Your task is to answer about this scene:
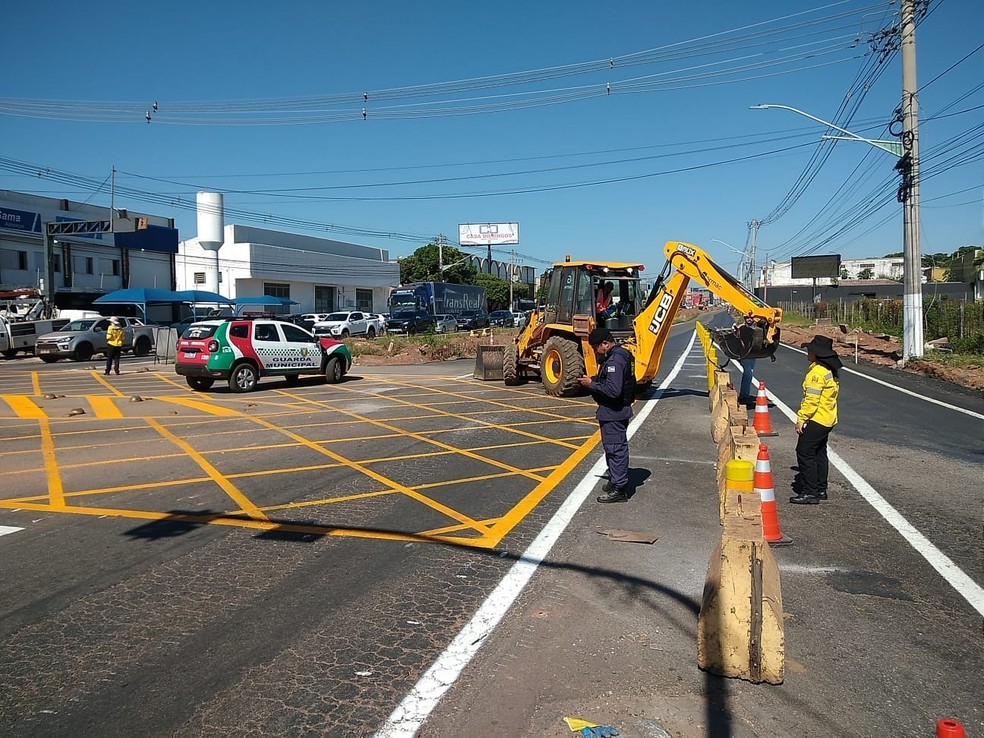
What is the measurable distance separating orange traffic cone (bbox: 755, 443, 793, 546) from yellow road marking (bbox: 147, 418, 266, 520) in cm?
452

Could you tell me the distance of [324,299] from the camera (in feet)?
212

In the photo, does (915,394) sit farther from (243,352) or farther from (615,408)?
(243,352)

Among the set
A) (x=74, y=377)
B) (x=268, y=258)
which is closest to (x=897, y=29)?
(x=74, y=377)

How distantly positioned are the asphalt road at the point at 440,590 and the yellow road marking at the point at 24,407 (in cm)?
316

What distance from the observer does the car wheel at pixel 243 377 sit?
1711 cm

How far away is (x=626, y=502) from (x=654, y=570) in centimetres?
194

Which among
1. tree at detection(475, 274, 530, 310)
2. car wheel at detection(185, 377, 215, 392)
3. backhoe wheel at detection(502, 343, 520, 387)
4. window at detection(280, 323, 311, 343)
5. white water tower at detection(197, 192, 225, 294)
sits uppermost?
white water tower at detection(197, 192, 225, 294)

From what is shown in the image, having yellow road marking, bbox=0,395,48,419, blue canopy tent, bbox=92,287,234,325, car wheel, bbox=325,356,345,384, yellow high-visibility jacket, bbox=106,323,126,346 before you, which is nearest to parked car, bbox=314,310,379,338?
blue canopy tent, bbox=92,287,234,325

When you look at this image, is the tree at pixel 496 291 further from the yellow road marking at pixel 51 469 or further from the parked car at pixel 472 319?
the yellow road marking at pixel 51 469

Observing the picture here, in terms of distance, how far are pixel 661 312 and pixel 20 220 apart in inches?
1525

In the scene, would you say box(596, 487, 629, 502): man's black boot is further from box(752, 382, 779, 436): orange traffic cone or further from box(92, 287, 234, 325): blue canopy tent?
box(92, 287, 234, 325): blue canopy tent

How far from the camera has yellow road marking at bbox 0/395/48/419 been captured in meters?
13.5

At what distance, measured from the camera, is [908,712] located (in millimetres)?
3496

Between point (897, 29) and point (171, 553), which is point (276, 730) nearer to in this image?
point (171, 553)
